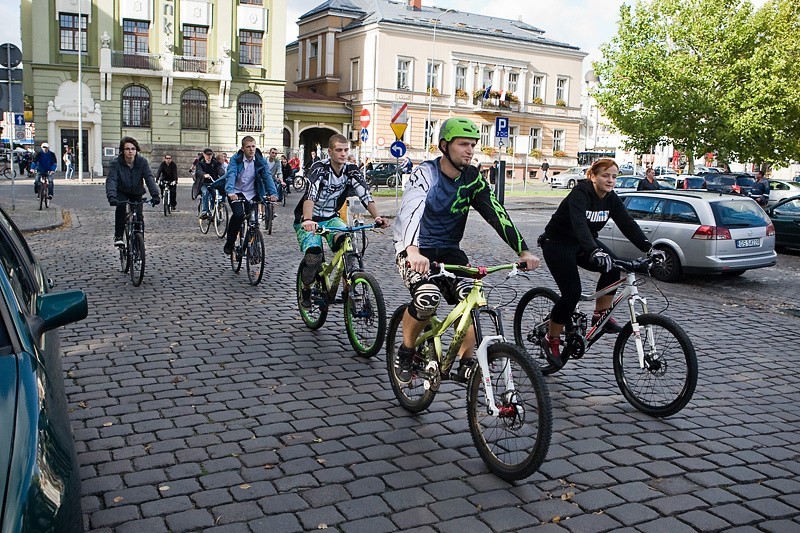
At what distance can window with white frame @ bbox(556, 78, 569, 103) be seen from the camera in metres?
68.8

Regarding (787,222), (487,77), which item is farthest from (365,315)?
(487,77)

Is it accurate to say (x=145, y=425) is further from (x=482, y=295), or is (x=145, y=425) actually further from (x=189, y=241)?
(x=189, y=241)

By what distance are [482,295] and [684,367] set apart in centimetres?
160

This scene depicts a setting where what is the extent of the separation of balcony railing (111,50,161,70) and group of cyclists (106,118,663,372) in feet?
144

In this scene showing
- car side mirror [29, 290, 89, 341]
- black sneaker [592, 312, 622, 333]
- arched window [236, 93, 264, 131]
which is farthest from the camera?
arched window [236, 93, 264, 131]

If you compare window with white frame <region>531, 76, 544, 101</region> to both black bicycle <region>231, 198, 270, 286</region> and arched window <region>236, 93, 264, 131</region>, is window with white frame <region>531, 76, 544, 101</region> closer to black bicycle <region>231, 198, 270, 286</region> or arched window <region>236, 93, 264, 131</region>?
arched window <region>236, 93, 264, 131</region>

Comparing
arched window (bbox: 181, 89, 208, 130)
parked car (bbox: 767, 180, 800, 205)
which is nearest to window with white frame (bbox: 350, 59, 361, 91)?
arched window (bbox: 181, 89, 208, 130)

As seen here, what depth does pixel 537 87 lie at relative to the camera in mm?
67688

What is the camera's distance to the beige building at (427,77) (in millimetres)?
59812

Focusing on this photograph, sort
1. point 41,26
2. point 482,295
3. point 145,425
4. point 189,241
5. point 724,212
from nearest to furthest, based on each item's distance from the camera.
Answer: point 482,295, point 145,425, point 724,212, point 189,241, point 41,26

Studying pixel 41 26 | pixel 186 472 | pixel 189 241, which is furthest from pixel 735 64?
pixel 186 472

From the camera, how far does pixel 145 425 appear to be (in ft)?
17.4

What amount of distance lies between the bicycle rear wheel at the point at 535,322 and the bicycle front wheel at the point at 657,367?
668 millimetres

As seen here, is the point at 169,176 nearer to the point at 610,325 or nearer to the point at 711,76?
the point at 610,325
